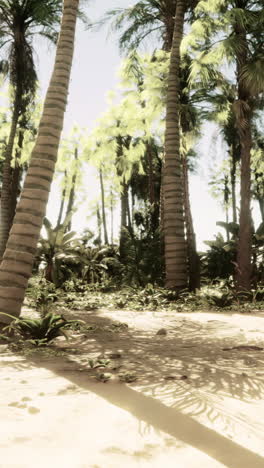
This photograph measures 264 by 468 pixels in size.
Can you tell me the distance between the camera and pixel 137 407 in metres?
3.18

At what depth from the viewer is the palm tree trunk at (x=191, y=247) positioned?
11.8m

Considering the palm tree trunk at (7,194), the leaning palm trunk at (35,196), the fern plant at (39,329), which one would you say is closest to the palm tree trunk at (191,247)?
the palm tree trunk at (7,194)

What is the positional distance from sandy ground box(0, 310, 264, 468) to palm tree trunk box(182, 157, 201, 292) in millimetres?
6088

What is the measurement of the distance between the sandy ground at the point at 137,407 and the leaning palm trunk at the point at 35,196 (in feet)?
4.06

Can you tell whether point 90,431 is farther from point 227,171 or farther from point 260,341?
point 227,171

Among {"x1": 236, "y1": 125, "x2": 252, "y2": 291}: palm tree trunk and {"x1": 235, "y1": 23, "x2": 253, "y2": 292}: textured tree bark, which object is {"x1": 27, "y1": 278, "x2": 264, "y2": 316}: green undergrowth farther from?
{"x1": 235, "y1": 23, "x2": 253, "y2": 292}: textured tree bark

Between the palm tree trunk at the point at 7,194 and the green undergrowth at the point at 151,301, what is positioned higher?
the palm tree trunk at the point at 7,194

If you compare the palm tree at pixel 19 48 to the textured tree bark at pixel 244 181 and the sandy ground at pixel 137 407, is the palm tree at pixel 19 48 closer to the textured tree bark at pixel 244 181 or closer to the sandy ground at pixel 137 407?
the textured tree bark at pixel 244 181

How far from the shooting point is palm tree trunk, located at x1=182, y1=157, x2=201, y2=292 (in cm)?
1184

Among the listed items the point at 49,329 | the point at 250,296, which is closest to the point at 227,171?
the point at 250,296

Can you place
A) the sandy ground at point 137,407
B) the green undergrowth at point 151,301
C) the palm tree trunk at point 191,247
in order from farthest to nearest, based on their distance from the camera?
the palm tree trunk at point 191,247 → the green undergrowth at point 151,301 → the sandy ground at point 137,407

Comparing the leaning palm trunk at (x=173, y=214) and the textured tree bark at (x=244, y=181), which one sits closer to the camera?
the leaning palm trunk at (x=173, y=214)

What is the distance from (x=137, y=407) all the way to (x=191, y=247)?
9.93 meters

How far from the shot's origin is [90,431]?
2713 mm
